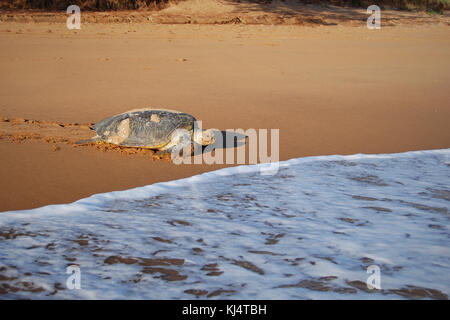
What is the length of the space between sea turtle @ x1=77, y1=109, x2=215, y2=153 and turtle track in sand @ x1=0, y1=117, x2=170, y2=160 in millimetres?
80

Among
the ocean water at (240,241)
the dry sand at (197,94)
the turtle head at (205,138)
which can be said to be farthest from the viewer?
the turtle head at (205,138)

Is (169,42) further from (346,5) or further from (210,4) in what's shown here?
(346,5)

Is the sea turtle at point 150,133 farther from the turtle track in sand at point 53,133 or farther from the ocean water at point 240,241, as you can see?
the ocean water at point 240,241

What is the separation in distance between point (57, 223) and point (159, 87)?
15.0 feet

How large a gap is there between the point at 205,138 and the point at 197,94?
2.28 meters

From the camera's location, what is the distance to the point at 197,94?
22.4 ft

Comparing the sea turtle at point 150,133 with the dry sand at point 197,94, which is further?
the sea turtle at point 150,133

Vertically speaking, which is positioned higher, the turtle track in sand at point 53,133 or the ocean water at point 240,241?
the turtle track in sand at point 53,133

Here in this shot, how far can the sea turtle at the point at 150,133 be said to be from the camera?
15.5 ft

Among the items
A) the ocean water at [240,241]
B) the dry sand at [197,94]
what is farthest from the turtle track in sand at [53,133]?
the ocean water at [240,241]

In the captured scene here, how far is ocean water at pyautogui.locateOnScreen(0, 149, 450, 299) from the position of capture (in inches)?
89.5

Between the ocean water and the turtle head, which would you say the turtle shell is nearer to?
the turtle head

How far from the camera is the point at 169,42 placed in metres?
11.5

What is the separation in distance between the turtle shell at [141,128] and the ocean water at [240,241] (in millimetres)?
1107
